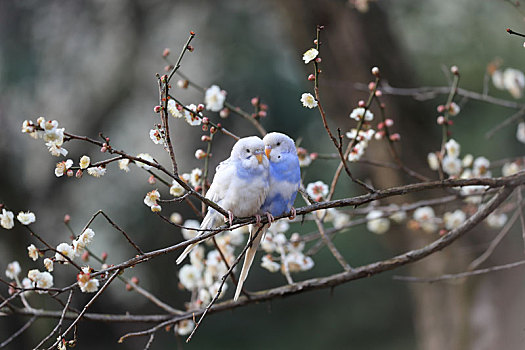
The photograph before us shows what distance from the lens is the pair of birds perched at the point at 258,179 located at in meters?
1.00

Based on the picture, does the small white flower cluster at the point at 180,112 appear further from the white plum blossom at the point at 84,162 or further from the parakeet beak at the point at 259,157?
the white plum blossom at the point at 84,162

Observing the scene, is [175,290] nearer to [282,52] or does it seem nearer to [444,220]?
[282,52]

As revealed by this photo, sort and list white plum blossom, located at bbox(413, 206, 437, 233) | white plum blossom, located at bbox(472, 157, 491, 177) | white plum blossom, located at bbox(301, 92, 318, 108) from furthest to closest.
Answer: white plum blossom, located at bbox(413, 206, 437, 233) < white plum blossom, located at bbox(472, 157, 491, 177) < white plum blossom, located at bbox(301, 92, 318, 108)

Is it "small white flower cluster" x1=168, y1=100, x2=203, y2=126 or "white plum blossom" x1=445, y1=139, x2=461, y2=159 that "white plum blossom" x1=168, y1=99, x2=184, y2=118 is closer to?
"small white flower cluster" x1=168, y1=100, x2=203, y2=126

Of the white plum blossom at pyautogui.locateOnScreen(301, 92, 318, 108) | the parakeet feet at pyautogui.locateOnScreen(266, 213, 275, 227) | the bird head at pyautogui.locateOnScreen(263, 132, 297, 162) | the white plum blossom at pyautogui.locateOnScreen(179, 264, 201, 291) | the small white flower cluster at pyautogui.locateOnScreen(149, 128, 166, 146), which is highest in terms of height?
the white plum blossom at pyautogui.locateOnScreen(301, 92, 318, 108)

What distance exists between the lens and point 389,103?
7.27 feet

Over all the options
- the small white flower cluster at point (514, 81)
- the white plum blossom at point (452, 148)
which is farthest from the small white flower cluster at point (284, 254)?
the small white flower cluster at point (514, 81)

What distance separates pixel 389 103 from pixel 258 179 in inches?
52.5

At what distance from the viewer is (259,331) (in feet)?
12.0

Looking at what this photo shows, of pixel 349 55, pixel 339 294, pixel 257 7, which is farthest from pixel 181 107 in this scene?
pixel 339 294

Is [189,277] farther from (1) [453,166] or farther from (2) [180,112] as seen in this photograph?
(1) [453,166]

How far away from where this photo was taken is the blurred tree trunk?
215 centimetres

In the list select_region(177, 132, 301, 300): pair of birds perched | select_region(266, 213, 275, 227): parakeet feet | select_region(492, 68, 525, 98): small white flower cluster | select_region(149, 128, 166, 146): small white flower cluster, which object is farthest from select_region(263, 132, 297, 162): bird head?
select_region(492, 68, 525, 98): small white flower cluster

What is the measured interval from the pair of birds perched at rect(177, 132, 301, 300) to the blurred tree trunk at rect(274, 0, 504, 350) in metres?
1.15
